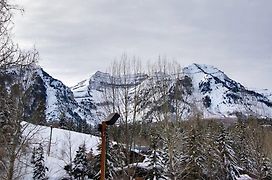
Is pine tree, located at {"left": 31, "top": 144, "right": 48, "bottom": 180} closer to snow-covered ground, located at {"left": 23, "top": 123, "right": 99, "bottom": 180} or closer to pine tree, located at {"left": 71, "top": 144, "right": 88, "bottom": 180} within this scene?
snow-covered ground, located at {"left": 23, "top": 123, "right": 99, "bottom": 180}

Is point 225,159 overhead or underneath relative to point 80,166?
overhead

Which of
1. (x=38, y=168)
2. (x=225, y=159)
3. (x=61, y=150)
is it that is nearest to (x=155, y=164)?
(x=225, y=159)

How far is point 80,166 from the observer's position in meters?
34.1

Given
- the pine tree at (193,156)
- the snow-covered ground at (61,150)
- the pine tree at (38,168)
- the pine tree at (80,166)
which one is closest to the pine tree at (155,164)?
the pine tree at (193,156)

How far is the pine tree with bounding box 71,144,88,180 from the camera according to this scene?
33531mm

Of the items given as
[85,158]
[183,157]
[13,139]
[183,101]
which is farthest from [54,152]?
[13,139]

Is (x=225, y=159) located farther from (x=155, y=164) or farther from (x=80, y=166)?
(x=80, y=166)

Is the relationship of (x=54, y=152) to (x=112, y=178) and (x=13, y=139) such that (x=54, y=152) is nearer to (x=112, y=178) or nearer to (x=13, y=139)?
(x=112, y=178)

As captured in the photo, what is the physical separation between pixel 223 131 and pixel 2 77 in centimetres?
2953

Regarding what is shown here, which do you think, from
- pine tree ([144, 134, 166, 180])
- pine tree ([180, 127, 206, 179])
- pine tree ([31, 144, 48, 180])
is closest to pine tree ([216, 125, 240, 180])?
pine tree ([180, 127, 206, 179])

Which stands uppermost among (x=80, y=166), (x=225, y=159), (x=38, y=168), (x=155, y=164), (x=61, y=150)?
(x=61, y=150)

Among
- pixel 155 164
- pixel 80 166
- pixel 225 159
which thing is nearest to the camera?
pixel 155 164

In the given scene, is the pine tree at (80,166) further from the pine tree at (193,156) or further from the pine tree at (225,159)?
the pine tree at (225,159)

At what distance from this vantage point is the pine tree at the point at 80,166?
110 ft
